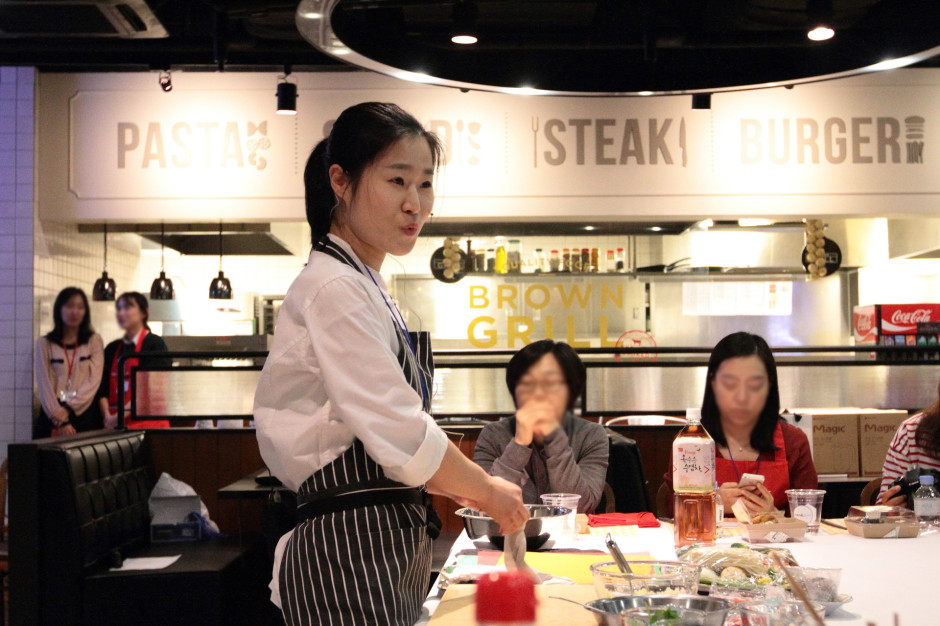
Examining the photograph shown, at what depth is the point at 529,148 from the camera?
18.5 ft

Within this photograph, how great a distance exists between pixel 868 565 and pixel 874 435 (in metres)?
2.42

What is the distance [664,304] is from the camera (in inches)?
274

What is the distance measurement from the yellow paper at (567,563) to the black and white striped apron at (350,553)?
381mm

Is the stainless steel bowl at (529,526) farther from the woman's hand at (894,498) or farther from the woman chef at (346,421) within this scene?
the woman's hand at (894,498)

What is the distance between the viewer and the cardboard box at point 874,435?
3.98 metres

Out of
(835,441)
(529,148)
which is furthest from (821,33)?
(529,148)

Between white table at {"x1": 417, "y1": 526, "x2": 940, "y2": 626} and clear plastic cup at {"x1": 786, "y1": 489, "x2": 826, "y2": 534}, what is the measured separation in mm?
33

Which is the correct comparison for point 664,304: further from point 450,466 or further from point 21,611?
point 450,466

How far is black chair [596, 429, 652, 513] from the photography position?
10.0 feet

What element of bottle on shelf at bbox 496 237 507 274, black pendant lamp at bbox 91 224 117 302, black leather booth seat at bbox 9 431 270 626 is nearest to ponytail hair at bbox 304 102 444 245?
black leather booth seat at bbox 9 431 270 626

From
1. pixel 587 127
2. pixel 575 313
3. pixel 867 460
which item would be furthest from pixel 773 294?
pixel 867 460

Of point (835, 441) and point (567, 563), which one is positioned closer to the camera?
point (567, 563)

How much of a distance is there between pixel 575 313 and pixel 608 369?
102 inches

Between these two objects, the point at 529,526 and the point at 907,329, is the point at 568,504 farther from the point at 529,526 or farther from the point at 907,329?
the point at 907,329
